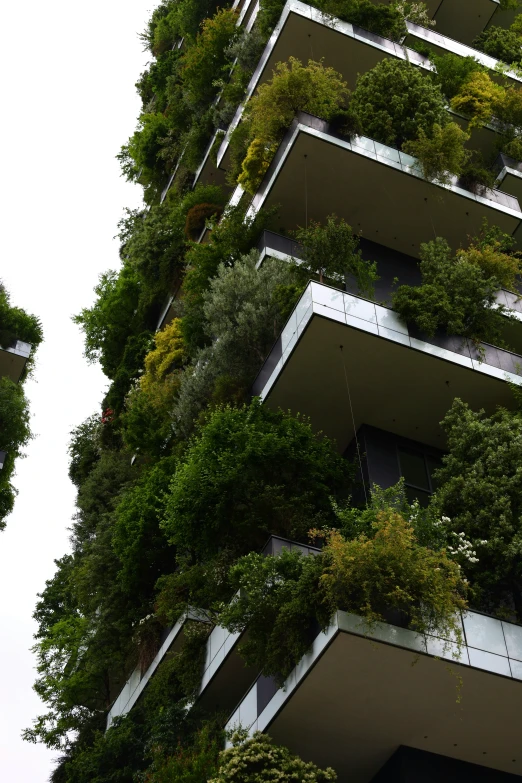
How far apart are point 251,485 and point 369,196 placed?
922cm

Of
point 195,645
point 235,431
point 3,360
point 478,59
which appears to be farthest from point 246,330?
point 3,360

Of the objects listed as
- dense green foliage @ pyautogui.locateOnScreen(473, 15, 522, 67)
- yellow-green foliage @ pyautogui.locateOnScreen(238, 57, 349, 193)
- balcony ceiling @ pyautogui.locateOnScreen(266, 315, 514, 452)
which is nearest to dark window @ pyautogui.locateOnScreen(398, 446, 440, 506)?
balcony ceiling @ pyautogui.locateOnScreen(266, 315, 514, 452)

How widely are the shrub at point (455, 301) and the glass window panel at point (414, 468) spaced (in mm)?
A: 2466

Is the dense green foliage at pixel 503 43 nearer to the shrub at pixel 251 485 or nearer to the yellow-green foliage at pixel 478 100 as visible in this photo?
the yellow-green foliage at pixel 478 100

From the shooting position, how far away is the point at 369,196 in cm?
2095

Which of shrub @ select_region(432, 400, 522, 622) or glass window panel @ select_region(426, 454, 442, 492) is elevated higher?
glass window panel @ select_region(426, 454, 442, 492)

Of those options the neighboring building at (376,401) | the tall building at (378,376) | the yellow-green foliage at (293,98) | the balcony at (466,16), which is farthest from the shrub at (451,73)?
the balcony at (466,16)

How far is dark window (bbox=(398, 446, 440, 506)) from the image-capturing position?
16.4 metres

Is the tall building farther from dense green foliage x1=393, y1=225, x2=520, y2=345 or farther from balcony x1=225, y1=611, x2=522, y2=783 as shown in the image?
dense green foliage x1=393, y1=225, x2=520, y2=345

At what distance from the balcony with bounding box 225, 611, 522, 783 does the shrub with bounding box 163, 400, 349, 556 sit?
8.88 feet

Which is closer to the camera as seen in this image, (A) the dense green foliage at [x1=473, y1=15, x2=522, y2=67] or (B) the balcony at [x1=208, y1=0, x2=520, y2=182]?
(B) the balcony at [x1=208, y1=0, x2=520, y2=182]

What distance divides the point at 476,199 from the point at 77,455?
642 inches

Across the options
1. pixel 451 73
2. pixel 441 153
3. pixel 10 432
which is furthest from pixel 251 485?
pixel 10 432

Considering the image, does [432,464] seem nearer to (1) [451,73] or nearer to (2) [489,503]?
(2) [489,503]
